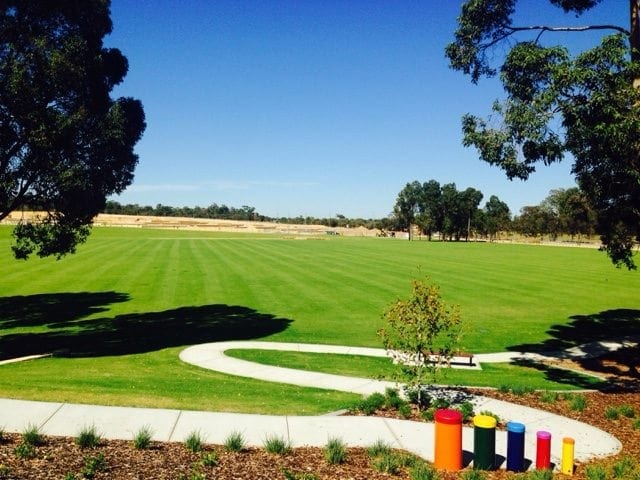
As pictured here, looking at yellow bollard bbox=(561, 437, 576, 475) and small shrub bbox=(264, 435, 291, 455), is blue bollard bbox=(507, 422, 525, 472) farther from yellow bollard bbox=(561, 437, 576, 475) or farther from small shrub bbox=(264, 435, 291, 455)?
small shrub bbox=(264, 435, 291, 455)

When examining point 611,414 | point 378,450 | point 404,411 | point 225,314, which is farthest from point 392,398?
point 225,314

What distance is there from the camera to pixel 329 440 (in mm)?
8719

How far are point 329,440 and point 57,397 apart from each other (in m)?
6.39

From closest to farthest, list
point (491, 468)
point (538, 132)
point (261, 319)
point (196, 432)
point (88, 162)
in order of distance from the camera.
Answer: point (491, 468), point (196, 432), point (538, 132), point (88, 162), point (261, 319)

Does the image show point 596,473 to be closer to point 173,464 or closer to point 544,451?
point 544,451

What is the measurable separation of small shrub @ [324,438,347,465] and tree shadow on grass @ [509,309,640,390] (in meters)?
9.86

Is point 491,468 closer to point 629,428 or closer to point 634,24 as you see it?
point 629,428

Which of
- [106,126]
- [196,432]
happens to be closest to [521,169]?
[196,432]

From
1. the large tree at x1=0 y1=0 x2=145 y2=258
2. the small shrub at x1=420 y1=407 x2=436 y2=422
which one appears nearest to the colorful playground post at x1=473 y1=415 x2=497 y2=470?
the small shrub at x1=420 y1=407 x2=436 y2=422

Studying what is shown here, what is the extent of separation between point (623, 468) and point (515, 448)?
5.63 ft

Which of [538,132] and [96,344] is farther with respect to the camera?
[96,344]

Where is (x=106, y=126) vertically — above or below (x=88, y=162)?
above

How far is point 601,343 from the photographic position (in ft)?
69.1

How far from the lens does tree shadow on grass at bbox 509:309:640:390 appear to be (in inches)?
658
